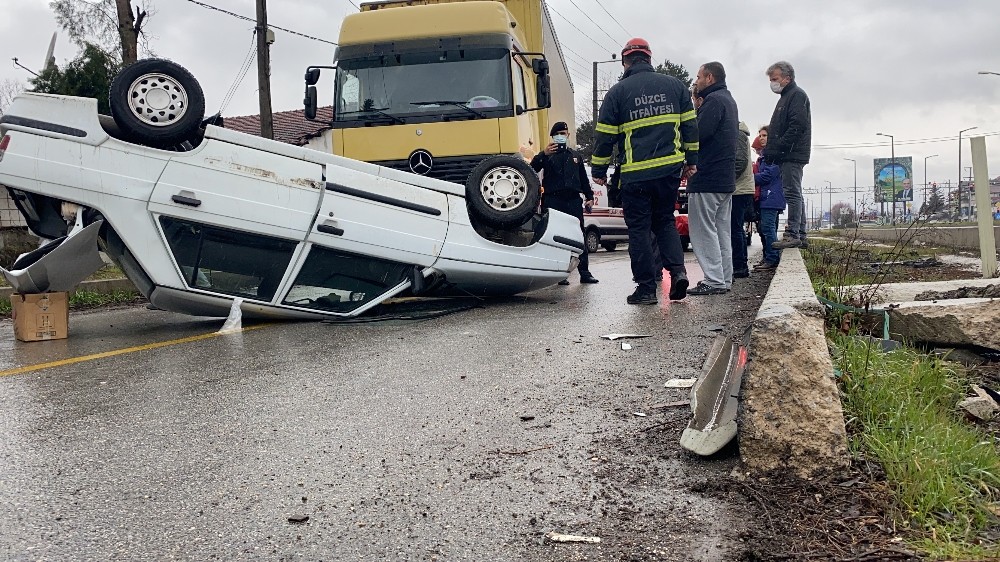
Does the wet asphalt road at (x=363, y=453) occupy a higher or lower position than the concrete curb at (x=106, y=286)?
lower

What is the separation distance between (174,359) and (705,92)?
16.8ft

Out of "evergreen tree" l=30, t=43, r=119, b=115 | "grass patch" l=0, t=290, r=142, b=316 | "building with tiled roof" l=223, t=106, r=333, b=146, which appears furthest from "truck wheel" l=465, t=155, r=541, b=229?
"building with tiled roof" l=223, t=106, r=333, b=146

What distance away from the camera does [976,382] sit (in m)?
4.34

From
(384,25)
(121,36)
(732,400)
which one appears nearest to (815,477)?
(732,400)

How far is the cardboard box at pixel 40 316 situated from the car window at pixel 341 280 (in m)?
1.69

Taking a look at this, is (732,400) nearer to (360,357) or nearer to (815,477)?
Answer: (815,477)

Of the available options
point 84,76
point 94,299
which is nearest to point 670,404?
point 94,299

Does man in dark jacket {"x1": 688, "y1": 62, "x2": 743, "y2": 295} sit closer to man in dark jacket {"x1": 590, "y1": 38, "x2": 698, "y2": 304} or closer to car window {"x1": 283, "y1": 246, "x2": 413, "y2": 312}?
man in dark jacket {"x1": 590, "y1": 38, "x2": 698, "y2": 304}

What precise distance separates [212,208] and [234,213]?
153 millimetres

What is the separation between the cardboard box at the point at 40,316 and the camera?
661cm

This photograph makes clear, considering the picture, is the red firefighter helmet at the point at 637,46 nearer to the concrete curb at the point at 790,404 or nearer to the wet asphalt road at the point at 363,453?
the wet asphalt road at the point at 363,453

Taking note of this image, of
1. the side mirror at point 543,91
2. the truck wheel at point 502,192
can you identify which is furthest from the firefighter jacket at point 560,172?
the truck wheel at point 502,192

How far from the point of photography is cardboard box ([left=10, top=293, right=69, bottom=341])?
6609 mm

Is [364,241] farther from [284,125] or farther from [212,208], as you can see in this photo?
[284,125]
